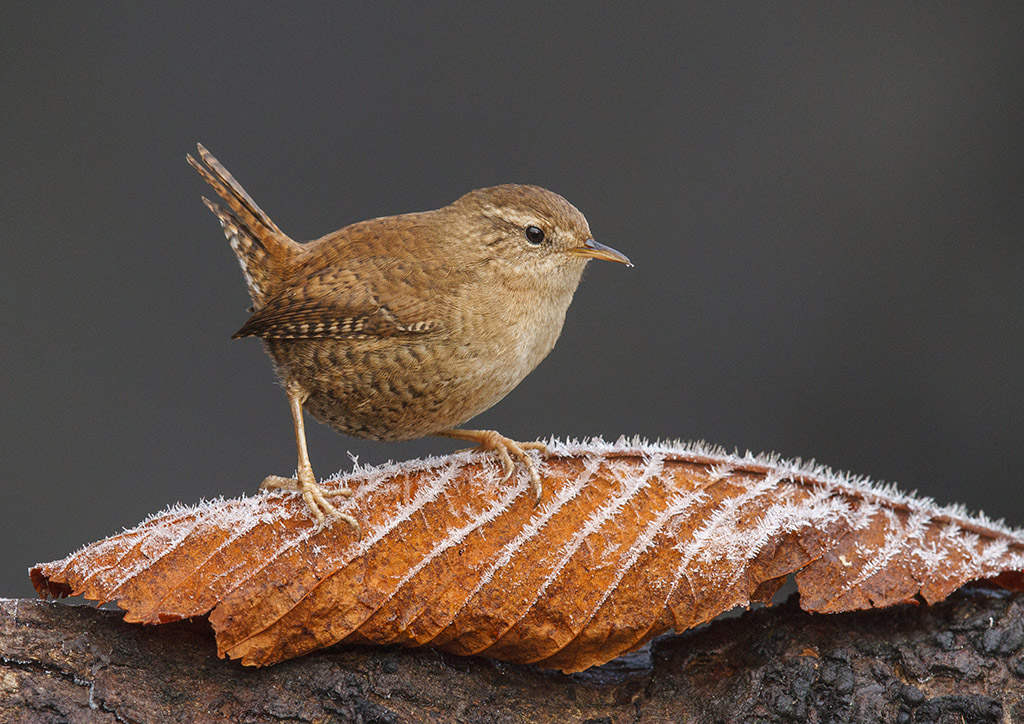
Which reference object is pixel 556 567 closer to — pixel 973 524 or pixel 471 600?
pixel 471 600

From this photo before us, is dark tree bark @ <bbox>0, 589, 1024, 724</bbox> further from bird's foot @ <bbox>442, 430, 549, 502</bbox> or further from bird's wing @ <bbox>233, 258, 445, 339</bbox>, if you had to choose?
bird's wing @ <bbox>233, 258, 445, 339</bbox>

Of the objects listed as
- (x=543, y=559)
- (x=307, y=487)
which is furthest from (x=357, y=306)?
(x=543, y=559)

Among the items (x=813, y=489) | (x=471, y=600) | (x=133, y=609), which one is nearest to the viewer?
(x=133, y=609)

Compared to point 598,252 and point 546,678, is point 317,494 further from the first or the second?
point 598,252

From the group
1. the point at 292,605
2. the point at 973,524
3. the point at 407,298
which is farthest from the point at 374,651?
the point at 973,524

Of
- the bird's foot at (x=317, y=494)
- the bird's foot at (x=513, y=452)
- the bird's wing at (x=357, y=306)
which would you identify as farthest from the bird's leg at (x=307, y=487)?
the bird's foot at (x=513, y=452)

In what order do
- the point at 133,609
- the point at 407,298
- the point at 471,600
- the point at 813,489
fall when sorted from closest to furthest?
the point at 133,609
the point at 471,600
the point at 813,489
the point at 407,298

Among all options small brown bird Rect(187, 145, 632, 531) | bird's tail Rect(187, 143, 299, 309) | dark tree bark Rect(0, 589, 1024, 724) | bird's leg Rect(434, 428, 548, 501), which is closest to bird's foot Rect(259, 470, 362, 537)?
small brown bird Rect(187, 145, 632, 531)
